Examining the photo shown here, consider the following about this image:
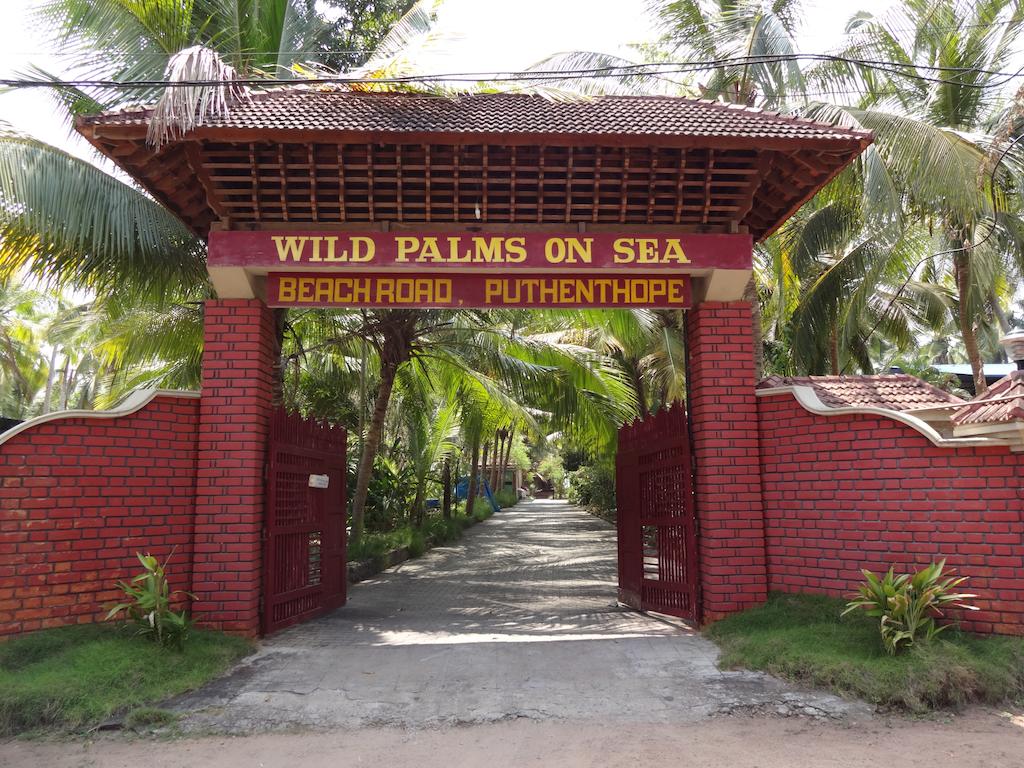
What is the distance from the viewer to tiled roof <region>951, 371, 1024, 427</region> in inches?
214

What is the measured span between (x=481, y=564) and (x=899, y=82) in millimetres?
11543

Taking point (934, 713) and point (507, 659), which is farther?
point (507, 659)

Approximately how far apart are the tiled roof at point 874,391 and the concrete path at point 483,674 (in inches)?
105

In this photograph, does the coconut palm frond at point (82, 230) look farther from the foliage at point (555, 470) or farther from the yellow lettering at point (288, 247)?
the foliage at point (555, 470)

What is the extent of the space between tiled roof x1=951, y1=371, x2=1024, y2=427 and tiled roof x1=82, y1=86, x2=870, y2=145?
2.43 m

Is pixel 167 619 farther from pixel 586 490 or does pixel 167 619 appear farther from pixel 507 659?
pixel 586 490

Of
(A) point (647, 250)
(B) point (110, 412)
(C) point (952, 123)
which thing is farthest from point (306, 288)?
(C) point (952, 123)

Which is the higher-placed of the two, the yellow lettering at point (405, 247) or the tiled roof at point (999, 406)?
the yellow lettering at point (405, 247)

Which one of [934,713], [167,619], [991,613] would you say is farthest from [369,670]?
[991,613]

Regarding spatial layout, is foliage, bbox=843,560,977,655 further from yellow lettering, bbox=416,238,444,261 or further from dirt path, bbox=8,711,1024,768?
yellow lettering, bbox=416,238,444,261

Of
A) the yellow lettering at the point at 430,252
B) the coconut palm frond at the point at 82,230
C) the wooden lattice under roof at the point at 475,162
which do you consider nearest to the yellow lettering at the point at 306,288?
the wooden lattice under roof at the point at 475,162

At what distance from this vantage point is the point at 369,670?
578cm

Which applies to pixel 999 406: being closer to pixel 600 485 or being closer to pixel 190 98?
pixel 190 98

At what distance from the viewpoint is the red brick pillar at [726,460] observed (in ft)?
21.9
